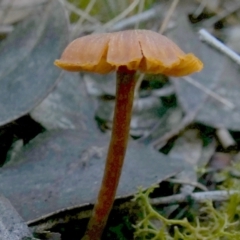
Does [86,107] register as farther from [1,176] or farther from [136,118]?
[1,176]

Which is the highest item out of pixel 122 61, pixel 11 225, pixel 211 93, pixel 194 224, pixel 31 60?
pixel 122 61

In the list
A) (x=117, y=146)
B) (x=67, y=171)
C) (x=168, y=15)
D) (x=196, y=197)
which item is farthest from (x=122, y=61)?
(x=168, y=15)

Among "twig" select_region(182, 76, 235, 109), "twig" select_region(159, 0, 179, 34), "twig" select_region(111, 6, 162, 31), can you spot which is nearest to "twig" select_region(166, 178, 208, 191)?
"twig" select_region(182, 76, 235, 109)

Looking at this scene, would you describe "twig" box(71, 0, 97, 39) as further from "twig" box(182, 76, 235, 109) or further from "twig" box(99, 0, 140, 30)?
"twig" box(182, 76, 235, 109)

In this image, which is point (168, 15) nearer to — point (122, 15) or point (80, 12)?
point (122, 15)

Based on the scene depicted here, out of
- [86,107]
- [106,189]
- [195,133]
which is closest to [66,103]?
[86,107]

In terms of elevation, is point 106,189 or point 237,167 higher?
point 106,189

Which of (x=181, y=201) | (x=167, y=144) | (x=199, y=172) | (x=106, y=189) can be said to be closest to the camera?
(x=106, y=189)
